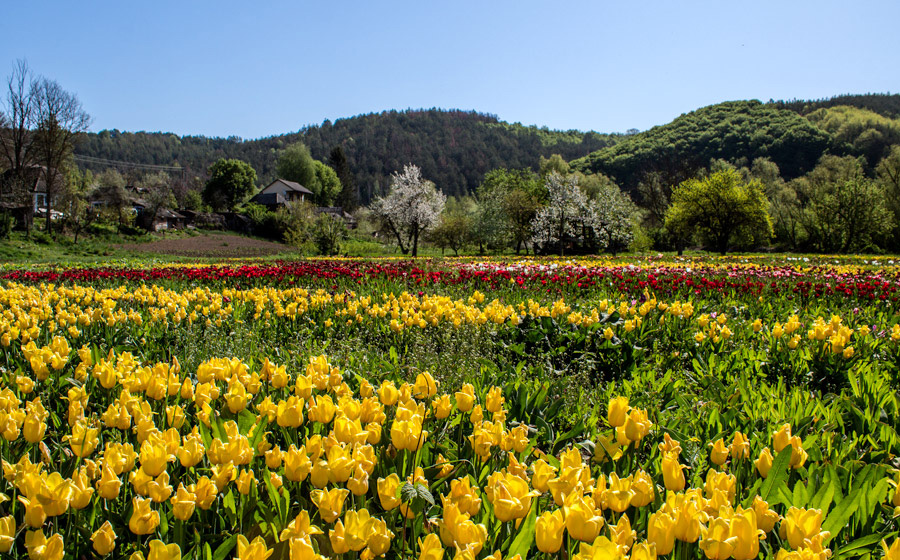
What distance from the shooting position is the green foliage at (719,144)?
73500mm

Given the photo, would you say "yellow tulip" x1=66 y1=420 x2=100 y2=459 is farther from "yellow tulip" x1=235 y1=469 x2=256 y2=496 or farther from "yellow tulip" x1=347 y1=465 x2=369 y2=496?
"yellow tulip" x1=347 y1=465 x2=369 y2=496

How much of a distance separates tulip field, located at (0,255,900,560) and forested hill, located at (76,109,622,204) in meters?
122

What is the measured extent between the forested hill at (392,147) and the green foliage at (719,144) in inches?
1629

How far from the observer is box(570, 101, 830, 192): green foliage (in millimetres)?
73500

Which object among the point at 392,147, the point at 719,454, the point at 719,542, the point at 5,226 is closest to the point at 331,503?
the point at 719,542

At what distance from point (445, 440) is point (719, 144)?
91126 mm

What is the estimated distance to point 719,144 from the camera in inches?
3159

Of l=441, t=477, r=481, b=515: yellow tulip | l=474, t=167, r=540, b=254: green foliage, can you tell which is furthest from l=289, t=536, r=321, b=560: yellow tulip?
l=474, t=167, r=540, b=254: green foliage

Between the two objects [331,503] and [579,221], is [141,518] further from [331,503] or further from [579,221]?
[579,221]

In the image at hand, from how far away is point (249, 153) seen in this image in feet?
483

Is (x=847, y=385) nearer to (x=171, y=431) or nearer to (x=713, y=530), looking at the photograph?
(x=713, y=530)

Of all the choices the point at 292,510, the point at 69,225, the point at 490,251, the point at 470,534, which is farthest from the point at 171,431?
the point at 490,251

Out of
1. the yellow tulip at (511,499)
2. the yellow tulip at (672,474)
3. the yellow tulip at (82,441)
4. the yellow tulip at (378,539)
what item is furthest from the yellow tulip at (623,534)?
the yellow tulip at (82,441)

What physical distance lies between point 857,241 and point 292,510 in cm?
4550
